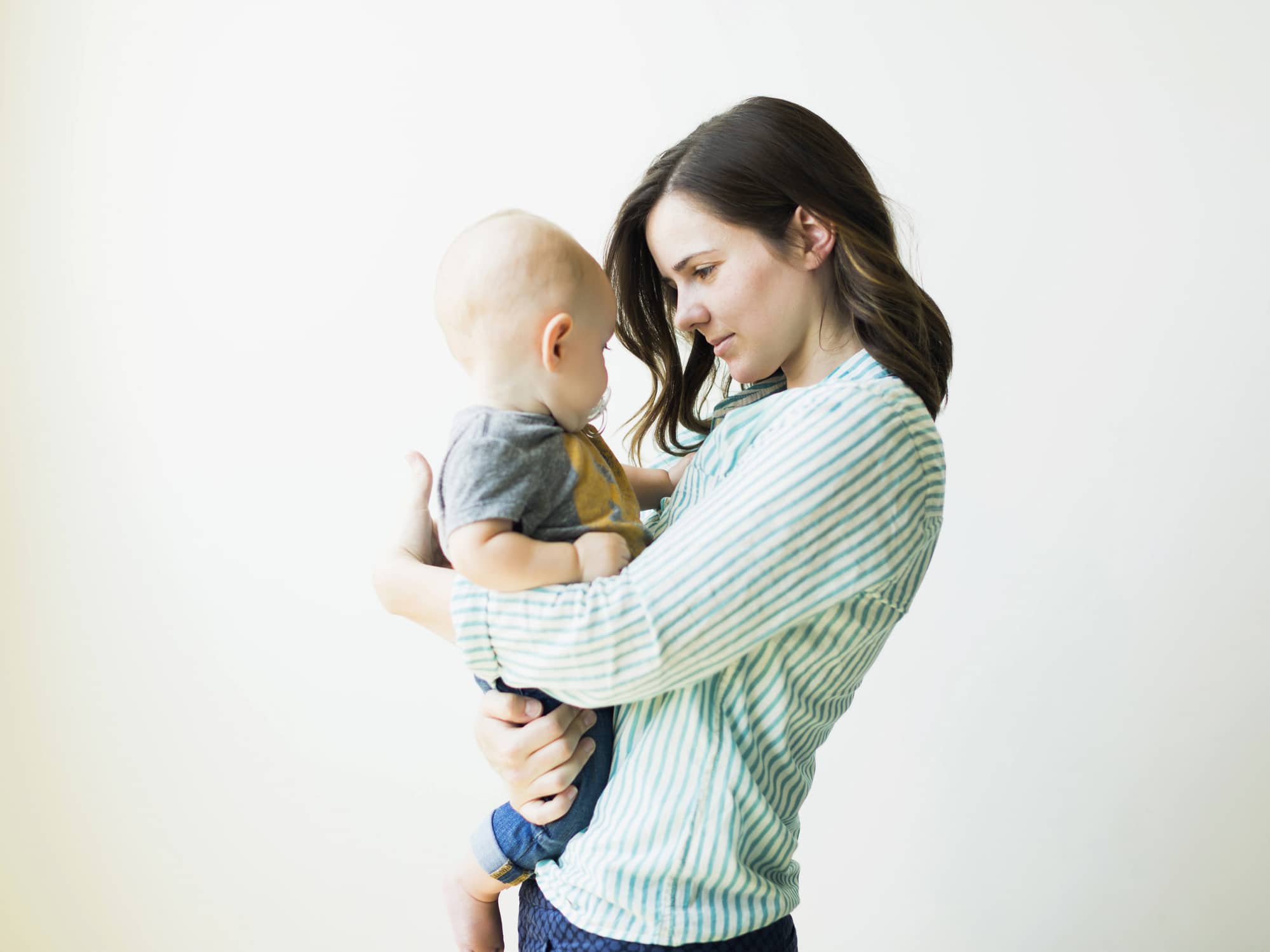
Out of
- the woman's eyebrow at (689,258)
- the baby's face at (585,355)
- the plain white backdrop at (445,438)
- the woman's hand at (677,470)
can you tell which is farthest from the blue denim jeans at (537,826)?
the plain white backdrop at (445,438)

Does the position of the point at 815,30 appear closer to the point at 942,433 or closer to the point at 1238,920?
the point at 942,433

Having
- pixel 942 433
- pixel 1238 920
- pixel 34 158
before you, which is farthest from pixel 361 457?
pixel 1238 920

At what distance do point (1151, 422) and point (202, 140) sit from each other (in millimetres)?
2160

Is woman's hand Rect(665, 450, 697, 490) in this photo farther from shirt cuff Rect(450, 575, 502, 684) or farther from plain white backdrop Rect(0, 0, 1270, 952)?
plain white backdrop Rect(0, 0, 1270, 952)

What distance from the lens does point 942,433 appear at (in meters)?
2.24

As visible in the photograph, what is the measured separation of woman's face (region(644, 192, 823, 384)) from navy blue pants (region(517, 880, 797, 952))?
27.0 inches

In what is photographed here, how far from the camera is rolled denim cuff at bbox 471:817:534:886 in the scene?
3.97 ft

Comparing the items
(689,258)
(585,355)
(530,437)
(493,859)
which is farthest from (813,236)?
(493,859)

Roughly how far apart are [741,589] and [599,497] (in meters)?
0.24

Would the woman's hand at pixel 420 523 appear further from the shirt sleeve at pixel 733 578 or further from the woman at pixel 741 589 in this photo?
the shirt sleeve at pixel 733 578

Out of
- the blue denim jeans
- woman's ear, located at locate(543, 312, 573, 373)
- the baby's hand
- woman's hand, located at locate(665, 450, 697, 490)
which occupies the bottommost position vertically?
the blue denim jeans

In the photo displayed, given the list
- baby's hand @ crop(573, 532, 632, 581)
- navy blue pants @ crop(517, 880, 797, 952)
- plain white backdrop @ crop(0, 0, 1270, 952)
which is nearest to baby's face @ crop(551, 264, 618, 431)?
baby's hand @ crop(573, 532, 632, 581)

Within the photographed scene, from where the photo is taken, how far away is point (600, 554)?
1.06 meters

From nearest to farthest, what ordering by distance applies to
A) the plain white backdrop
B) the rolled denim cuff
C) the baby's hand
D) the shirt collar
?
the baby's hand, the rolled denim cuff, the shirt collar, the plain white backdrop
